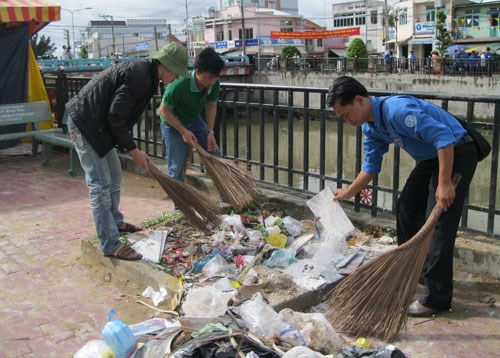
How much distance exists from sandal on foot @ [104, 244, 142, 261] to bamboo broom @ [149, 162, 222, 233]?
1.73 feet

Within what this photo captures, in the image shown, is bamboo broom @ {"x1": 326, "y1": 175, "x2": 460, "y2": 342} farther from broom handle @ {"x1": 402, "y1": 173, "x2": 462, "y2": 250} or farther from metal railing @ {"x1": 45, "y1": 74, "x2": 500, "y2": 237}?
metal railing @ {"x1": 45, "y1": 74, "x2": 500, "y2": 237}

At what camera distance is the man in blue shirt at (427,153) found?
273cm

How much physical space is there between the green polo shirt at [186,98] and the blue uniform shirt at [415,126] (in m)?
1.78

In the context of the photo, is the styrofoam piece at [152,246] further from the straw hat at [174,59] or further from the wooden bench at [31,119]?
the wooden bench at [31,119]

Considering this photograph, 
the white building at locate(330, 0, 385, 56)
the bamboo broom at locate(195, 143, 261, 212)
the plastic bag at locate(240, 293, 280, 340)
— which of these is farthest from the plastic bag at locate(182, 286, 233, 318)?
the white building at locate(330, 0, 385, 56)

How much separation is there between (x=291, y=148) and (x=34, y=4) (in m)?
5.76

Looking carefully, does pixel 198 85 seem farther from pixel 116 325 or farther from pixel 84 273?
pixel 116 325

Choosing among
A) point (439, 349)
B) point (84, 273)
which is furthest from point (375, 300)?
point (84, 273)

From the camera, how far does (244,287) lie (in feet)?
10.1

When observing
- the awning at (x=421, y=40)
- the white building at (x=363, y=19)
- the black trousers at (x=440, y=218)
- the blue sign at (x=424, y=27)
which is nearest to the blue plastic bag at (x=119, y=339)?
the black trousers at (x=440, y=218)

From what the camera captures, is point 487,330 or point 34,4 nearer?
point 487,330

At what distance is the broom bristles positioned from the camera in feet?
9.21

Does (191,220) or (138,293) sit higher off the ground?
(191,220)

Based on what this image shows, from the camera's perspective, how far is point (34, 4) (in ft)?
27.5
